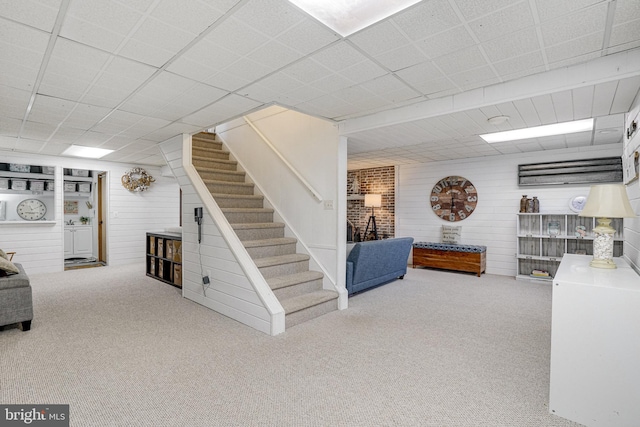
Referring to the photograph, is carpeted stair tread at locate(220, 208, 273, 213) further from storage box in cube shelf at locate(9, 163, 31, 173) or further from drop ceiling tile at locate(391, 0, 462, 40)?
storage box in cube shelf at locate(9, 163, 31, 173)

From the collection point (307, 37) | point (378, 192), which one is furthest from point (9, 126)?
point (378, 192)

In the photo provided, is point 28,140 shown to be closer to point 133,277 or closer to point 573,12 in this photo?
point 133,277

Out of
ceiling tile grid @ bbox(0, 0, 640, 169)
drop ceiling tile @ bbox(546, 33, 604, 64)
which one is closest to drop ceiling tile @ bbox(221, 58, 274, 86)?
ceiling tile grid @ bbox(0, 0, 640, 169)

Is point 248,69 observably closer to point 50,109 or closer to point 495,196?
point 50,109

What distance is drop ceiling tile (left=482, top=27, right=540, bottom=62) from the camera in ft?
6.55

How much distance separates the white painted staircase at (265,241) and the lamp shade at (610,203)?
8.62ft

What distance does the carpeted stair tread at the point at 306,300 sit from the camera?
11.4 ft

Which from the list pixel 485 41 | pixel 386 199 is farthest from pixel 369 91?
pixel 386 199

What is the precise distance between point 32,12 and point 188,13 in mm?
813

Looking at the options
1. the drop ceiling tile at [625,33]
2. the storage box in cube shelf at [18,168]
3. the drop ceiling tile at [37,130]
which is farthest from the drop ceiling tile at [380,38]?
the storage box in cube shelf at [18,168]

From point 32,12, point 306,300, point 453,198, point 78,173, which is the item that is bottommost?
point 306,300

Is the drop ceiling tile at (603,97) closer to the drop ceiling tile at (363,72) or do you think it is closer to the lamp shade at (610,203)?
the lamp shade at (610,203)

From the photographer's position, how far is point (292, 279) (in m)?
3.85

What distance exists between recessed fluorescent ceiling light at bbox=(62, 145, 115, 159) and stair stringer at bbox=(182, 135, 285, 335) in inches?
92.0
